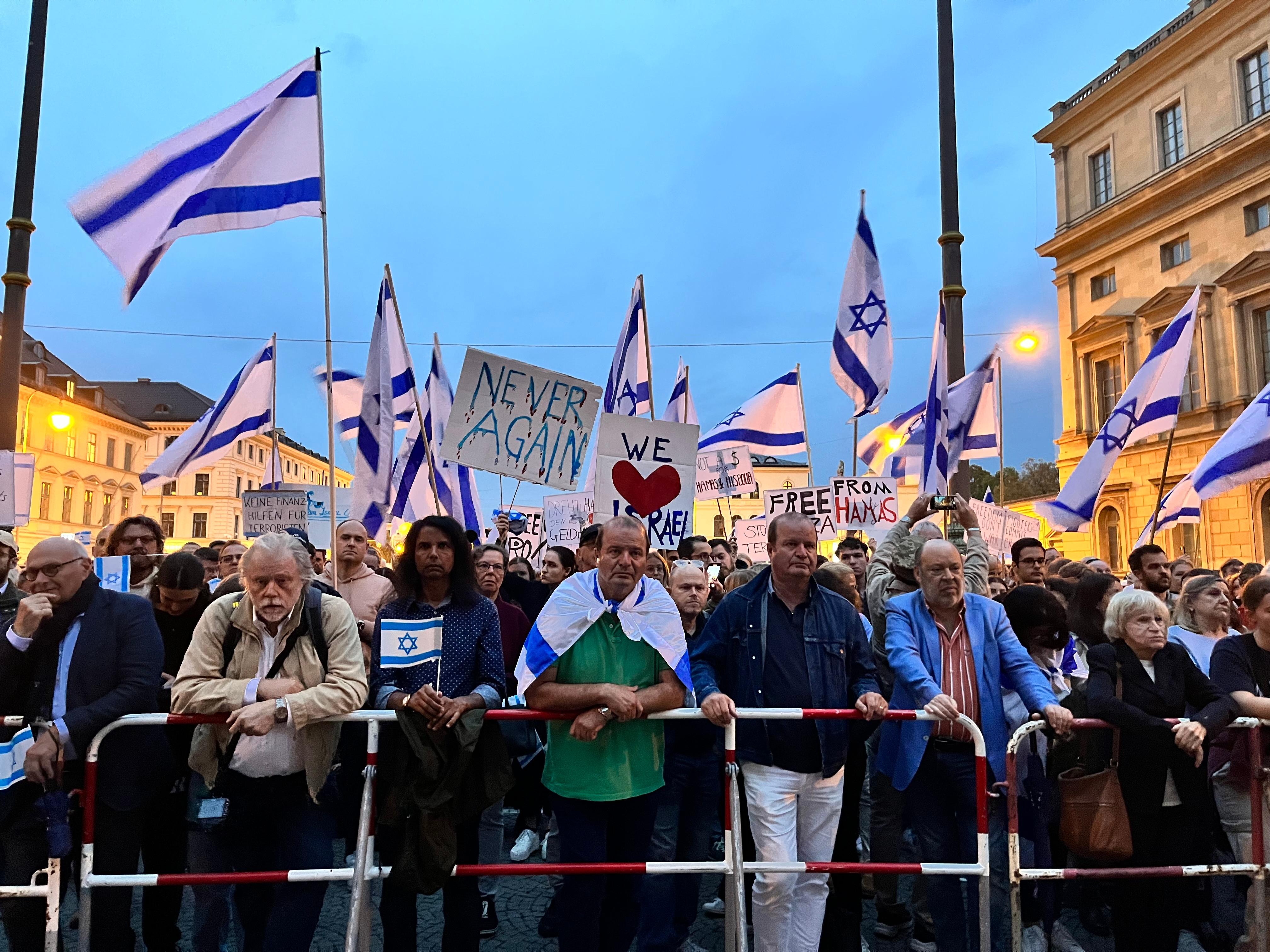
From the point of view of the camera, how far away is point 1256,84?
90.1 feet

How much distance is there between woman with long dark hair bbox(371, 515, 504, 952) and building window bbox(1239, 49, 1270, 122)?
103 ft

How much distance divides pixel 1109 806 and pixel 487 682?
8.59 feet

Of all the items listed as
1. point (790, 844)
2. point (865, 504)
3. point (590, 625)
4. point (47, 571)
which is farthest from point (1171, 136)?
point (47, 571)

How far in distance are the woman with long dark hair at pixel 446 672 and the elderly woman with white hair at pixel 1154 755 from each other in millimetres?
2634

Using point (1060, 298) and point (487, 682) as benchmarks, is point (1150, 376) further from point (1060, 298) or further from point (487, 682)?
point (1060, 298)

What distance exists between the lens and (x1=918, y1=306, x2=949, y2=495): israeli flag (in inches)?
365

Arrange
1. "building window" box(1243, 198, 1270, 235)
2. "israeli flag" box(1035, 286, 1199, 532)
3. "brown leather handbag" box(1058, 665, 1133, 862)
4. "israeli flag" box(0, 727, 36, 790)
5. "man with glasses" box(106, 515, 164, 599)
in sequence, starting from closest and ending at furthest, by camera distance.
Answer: "israeli flag" box(0, 727, 36, 790), "brown leather handbag" box(1058, 665, 1133, 862), "man with glasses" box(106, 515, 164, 599), "israeli flag" box(1035, 286, 1199, 532), "building window" box(1243, 198, 1270, 235)

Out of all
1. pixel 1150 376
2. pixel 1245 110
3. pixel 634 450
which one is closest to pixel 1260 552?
pixel 1245 110

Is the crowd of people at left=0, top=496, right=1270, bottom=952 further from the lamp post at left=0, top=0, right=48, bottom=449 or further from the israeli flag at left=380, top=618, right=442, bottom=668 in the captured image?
the lamp post at left=0, top=0, right=48, bottom=449

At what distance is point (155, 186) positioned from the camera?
715 cm

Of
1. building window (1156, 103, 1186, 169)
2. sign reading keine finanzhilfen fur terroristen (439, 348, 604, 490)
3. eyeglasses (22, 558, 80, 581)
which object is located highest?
building window (1156, 103, 1186, 169)

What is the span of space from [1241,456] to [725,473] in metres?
6.81

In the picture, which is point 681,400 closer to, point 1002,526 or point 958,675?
point 1002,526

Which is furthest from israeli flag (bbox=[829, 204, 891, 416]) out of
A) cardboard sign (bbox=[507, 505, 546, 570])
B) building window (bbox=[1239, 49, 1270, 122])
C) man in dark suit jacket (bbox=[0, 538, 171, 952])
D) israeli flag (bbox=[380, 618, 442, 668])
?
building window (bbox=[1239, 49, 1270, 122])
